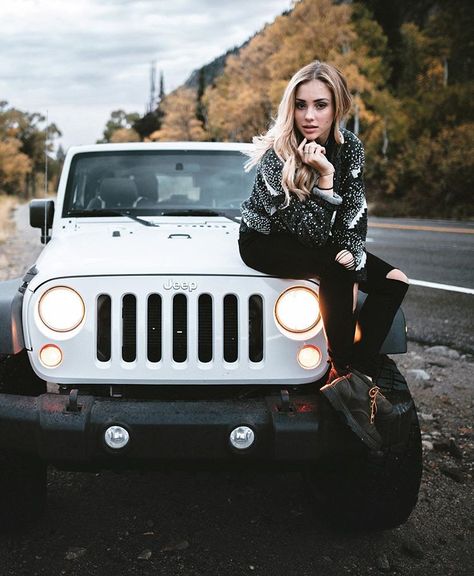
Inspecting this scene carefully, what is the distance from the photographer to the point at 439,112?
34.8 meters

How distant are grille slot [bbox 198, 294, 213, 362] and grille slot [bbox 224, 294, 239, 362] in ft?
0.20

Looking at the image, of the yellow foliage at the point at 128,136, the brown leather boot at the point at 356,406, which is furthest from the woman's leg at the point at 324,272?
the yellow foliage at the point at 128,136

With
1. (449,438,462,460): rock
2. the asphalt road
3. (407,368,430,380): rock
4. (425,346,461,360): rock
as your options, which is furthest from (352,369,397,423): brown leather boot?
the asphalt road

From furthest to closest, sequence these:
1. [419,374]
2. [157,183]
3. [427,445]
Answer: [419,374]
[157,183]
[427,445]

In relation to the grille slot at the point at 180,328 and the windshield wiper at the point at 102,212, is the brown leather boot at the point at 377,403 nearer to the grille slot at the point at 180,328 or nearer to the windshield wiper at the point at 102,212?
the grille slot at the point at 180,328

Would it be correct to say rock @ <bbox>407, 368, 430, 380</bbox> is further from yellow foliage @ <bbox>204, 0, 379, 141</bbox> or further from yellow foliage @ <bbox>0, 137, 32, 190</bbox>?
yellow foliage @ <bbox>0, 137, 32, 190</bbox>

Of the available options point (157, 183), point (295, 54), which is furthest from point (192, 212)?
point (295, 54)

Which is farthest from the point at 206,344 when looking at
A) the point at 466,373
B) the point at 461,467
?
the point at 466,373

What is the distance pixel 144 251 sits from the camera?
9.88 feet

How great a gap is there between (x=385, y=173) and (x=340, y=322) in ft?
105

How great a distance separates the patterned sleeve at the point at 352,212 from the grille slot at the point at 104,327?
93 cm

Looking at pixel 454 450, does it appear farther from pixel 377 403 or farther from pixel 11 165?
pixel 11 165

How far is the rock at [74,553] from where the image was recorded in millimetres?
2887

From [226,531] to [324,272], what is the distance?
4.15 feet
